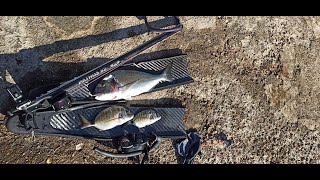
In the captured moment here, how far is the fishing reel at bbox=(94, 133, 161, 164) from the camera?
199 inches

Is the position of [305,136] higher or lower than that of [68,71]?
lower

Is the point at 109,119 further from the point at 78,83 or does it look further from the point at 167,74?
the point at 167,74

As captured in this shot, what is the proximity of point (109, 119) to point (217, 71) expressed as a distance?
133 cm

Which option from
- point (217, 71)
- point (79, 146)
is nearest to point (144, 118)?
point (79, 146)

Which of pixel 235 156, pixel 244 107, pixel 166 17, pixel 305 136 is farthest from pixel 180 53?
pixel 305 136

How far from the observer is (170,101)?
17.9 feet

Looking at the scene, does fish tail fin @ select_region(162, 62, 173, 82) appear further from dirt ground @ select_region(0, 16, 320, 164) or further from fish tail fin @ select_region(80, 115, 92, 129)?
fish tail fin @ select_region(80, 115, 92, 129)

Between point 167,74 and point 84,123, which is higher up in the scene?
point 167,74

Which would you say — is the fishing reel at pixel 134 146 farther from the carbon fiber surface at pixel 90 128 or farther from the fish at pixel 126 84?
the fish at pixel 126 84

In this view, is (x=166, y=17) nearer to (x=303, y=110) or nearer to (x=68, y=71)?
(x=68, y=71)

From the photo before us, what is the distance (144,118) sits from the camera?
5.19m

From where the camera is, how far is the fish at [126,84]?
514 centimetres

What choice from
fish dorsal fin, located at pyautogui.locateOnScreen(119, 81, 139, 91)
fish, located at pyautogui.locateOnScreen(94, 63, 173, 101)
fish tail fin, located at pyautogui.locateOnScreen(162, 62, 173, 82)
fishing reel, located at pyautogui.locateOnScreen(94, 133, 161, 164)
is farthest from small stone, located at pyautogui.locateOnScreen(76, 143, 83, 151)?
fish tail fin, located at pyautogui.locateOnScreen(162, 62, 173, 82)

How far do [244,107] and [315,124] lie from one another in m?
0.81
